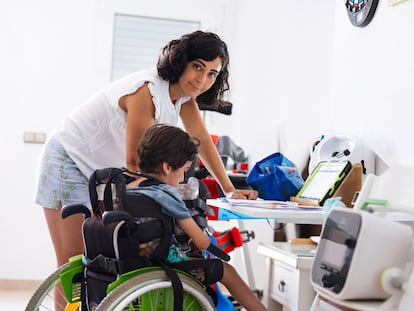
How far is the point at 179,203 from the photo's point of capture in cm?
176

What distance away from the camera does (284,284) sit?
211 cm

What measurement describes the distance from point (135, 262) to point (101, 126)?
2.04 ft

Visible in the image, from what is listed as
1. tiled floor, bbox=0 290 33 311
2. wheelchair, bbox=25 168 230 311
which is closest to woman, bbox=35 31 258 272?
wheelchair, bbox=25 168 230 311

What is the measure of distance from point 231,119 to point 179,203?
2.83m

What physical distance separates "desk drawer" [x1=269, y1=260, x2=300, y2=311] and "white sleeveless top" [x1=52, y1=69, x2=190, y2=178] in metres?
0.64

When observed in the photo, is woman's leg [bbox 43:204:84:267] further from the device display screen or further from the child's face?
the device display screen

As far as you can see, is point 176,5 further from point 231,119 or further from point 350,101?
point 350,101

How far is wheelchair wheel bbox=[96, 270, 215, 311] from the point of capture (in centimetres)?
161

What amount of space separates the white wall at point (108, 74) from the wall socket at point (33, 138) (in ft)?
0.11

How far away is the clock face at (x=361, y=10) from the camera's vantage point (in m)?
2.34

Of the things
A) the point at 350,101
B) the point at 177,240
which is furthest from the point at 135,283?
the point at 350,101

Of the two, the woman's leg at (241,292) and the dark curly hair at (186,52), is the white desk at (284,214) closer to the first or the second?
the woman's leg at (241,292)

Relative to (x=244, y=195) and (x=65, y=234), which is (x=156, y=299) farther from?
(x=244, y=195)

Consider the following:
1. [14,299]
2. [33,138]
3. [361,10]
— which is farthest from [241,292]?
[33,138]
